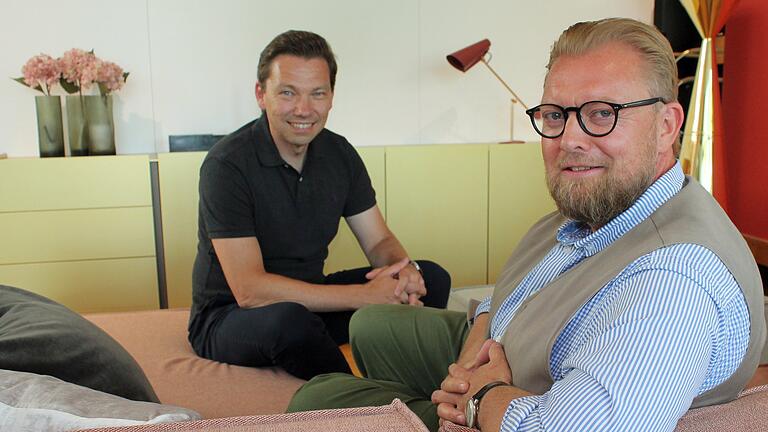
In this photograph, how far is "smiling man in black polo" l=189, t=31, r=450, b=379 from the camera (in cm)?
216

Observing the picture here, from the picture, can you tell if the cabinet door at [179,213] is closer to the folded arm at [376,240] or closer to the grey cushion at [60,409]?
the folded arm at [376,240]

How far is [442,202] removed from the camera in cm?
377

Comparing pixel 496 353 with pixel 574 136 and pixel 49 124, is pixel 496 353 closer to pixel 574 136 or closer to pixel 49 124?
pixel 574 136

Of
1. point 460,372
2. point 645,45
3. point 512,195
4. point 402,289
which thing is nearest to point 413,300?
point 402,289

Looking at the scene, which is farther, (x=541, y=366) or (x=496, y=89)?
(x=496, y=89)

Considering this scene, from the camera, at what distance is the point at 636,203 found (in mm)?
1272

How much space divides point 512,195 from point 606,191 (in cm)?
255

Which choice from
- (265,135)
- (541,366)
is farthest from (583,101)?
(265,135)

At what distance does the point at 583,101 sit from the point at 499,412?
53cm

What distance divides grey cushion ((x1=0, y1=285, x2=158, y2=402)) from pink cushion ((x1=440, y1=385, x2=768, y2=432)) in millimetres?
551

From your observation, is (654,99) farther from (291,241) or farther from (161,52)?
(161,52)

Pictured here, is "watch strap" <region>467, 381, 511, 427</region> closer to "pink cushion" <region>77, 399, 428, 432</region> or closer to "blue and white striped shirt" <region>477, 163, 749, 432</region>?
"blue and white striped shirt" <region>477, 163, 749, 432</region>

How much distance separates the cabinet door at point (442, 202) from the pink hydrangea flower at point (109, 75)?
1233 mm

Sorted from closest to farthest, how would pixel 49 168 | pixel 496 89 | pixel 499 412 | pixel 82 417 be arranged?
pixel 82 417 → pixel 499 412 → pixel 49 168 → pixel 496 89
